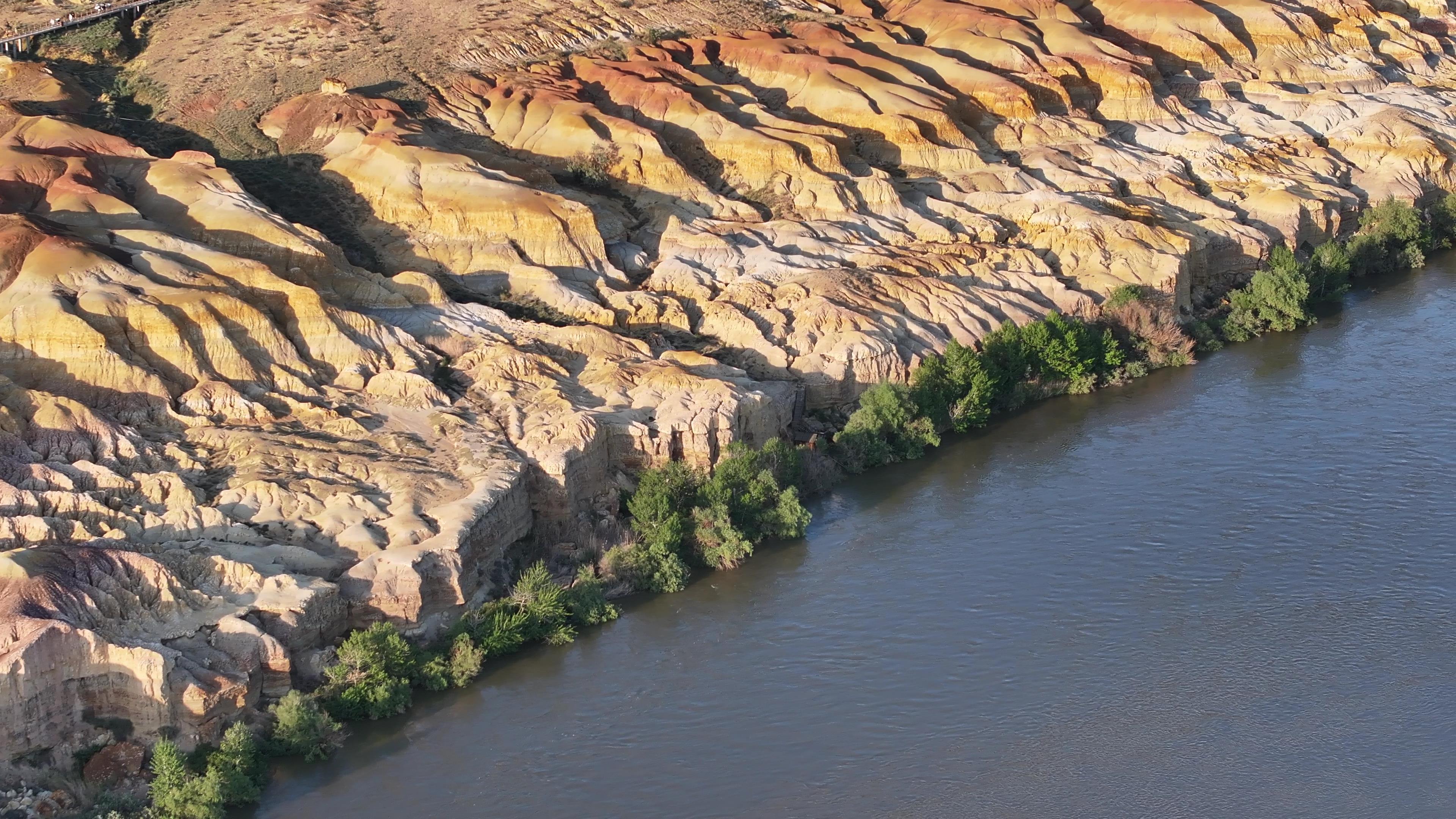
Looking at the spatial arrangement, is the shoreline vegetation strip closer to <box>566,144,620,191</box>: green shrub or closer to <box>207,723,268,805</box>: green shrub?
<box>207,723,268,805</box>: green shrub

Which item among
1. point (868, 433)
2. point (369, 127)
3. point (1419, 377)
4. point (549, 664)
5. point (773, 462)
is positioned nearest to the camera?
point (549, 664)

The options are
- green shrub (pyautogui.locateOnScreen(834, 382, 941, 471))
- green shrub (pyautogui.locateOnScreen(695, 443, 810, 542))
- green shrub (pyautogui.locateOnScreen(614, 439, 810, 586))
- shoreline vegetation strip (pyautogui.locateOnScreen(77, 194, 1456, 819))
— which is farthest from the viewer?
green shrub (pyautogui.locateOnScreen(834, 382, 941, 471))

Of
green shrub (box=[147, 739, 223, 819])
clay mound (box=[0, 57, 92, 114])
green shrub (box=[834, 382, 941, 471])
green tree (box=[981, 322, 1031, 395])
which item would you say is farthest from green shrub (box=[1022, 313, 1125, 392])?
clay mound (box=[0, 57, 92, 114])

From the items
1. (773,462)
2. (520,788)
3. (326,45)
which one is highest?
(326,45)

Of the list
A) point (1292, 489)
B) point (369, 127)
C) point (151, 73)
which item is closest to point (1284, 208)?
point (1292, 489)

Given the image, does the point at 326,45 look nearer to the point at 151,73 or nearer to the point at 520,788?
the point at 151,73

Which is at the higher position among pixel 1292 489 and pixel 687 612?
pixel 1292 489

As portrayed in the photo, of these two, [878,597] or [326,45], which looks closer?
[878,597]
